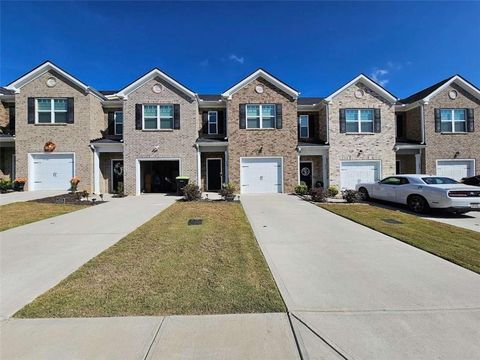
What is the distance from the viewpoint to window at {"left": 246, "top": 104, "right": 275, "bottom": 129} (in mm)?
17234

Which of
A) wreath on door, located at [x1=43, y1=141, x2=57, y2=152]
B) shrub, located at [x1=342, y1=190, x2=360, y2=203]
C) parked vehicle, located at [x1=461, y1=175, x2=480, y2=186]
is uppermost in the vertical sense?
wreath on door, located at [x1=43, y1=141, x2=57, y2=152]

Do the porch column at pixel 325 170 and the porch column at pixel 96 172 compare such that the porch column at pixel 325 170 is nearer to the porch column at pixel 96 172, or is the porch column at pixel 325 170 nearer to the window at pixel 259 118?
the window at pixel 259 118

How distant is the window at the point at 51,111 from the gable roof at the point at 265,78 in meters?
10.2

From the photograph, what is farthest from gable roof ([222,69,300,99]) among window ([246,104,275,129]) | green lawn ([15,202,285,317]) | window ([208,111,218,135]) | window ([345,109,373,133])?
green lawn ([15,202,285,317])

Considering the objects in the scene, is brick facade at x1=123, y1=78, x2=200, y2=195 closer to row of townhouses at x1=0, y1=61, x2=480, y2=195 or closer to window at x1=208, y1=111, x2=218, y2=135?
row of townhouses at x1=0, y1=61, x2=480, y2=195

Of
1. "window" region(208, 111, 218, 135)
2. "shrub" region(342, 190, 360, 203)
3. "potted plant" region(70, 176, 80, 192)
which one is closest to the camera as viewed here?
"shrub" region(342, 190, 360, 203)

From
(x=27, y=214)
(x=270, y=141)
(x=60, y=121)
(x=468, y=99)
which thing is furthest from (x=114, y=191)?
(x=468, y=99)

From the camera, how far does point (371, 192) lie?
1319cm

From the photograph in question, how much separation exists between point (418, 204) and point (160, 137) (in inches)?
562

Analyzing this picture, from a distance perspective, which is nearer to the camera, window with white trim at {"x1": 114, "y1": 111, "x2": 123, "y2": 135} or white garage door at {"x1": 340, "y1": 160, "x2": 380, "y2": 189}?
white garage door at {"x1": 340, "y1": 160, "x2": 380, "y2": 189}

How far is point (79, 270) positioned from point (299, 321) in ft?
11.9

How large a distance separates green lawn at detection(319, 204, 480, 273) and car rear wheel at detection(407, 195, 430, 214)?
1.43 meters

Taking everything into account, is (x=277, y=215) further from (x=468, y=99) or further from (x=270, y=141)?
(x=468, y=99)

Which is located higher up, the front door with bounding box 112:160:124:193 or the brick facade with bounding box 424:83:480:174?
the brick facade with bounding box 424:83:480:174
